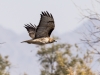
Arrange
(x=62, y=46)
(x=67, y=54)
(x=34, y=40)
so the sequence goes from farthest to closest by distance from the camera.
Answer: (x=62, y=46) < (x=67, y=54) < (x=34, y=40)

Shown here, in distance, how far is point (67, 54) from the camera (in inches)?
2015

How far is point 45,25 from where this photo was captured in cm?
1178

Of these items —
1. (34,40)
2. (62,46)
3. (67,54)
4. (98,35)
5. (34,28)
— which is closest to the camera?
(98,35)

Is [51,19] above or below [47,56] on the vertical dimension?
above

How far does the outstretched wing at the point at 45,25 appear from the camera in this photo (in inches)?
461

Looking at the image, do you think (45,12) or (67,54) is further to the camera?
(67,54)

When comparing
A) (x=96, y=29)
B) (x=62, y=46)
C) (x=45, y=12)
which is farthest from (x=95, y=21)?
(x=62, y=46)

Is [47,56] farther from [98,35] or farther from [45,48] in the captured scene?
[98,35]

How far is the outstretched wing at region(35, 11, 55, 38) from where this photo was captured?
11.7 metres

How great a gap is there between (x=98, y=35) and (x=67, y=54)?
4077cm

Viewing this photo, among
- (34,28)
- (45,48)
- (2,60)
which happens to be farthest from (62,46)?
(34,28)

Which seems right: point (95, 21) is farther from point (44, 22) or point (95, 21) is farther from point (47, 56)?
point (47, 56)

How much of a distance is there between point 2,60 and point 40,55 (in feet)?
14.7

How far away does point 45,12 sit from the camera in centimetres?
1169
